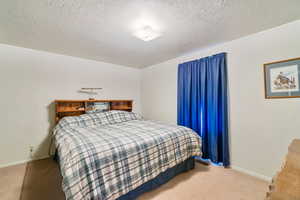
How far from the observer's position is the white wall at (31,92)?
2484 mm

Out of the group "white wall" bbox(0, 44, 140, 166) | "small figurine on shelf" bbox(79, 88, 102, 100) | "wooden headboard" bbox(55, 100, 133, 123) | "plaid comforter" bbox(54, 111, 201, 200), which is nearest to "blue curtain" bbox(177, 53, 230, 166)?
"plaid comforter" bbox(54, 111, 201, 200)

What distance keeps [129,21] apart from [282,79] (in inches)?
89.3

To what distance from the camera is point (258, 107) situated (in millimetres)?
2104

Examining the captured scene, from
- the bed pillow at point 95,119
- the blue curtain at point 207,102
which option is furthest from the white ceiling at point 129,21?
the bed pillow at point 95,119

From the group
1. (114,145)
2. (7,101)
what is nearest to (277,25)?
(114,145)

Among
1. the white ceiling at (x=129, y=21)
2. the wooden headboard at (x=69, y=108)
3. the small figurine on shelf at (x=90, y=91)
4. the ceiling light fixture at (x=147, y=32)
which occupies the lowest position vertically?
the wooden headboard at (x=69, y=108)

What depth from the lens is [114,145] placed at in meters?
1.56

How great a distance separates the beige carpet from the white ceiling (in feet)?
7.38

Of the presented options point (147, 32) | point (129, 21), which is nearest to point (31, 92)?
point (129, 21)

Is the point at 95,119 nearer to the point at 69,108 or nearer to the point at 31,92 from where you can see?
the point at 69,108

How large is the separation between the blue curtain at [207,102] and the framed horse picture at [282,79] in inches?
23.2

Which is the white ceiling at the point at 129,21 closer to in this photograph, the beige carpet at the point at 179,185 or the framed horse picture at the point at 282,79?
the framed horse picture at the point at 282,79

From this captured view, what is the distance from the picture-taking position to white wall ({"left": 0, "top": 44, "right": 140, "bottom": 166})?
2.48 meters

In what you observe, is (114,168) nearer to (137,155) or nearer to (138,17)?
(137,155)
